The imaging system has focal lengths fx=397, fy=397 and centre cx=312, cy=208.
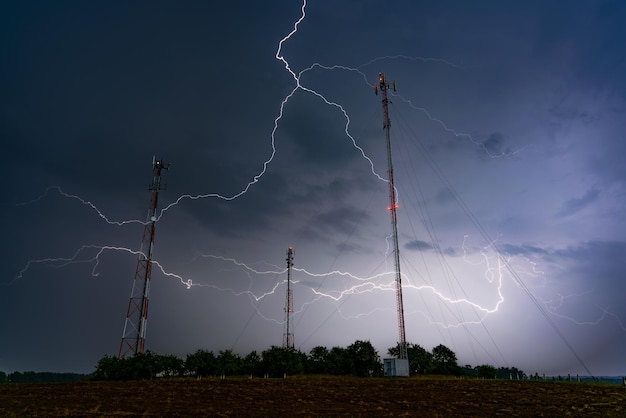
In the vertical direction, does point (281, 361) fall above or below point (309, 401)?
above

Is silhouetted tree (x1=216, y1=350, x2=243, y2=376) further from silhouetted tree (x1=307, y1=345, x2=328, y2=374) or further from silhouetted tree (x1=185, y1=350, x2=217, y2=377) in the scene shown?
silhouetted tree (x1=307, y1=345, x2=328, y2=374)

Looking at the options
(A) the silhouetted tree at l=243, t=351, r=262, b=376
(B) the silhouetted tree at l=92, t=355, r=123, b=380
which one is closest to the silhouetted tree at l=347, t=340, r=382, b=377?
(A) the silhouetted tree at l=243, t=351, r=262, b=376

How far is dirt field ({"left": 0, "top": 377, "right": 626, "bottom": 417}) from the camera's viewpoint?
64.2 feet

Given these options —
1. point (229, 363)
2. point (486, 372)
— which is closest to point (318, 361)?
point (229, 363)

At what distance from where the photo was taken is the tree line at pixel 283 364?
128ft

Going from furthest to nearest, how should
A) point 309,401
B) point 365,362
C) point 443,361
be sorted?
point 443,361
point 365,362
point 309,401

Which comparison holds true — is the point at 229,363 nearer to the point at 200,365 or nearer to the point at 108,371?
the point at 200,365

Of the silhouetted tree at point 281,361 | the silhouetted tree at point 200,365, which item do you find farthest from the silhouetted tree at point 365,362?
the silhouetted tree at point 200,365

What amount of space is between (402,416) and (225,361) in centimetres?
2929

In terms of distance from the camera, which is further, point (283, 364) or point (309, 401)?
point (283, 364)

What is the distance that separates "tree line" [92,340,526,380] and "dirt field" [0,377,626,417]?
26.8 feet

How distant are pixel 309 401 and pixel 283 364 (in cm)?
1970

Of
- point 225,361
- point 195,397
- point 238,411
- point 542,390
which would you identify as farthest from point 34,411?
point 542,390

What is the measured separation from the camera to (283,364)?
42062 mm
